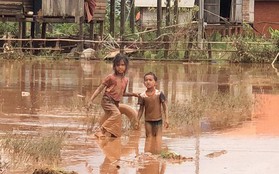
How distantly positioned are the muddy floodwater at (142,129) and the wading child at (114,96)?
0.20m

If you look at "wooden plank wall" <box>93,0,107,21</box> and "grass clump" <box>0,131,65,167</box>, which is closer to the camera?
"grass clump" <box>0,131,65,167</box>

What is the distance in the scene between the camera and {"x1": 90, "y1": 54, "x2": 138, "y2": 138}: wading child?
10672 mm

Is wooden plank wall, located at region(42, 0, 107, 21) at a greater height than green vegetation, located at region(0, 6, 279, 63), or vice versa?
wooden plank wall, located at region(42, 0, 107, 21)

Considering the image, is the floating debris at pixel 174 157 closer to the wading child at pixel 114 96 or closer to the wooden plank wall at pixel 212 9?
the wading child at pixel 114 96

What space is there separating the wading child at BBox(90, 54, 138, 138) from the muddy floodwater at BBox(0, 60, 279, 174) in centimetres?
20

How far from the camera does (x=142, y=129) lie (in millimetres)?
11578

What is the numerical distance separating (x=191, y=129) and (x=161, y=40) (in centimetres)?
1861

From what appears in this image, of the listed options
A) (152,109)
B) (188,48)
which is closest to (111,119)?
(152,109)

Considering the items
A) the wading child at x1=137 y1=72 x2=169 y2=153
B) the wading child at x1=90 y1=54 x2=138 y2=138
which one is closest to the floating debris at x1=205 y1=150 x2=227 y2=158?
the wading child at x1=137 y1=72 x2=169 y2=153

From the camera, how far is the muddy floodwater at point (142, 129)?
873 cm

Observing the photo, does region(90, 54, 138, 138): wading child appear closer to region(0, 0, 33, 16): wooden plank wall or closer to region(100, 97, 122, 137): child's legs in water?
region(100, 97, 122, 137): child's legs in water

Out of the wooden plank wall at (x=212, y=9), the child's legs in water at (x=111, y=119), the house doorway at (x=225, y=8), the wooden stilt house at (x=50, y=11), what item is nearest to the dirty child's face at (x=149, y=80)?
the child's legs in water at (x=111, y=119)

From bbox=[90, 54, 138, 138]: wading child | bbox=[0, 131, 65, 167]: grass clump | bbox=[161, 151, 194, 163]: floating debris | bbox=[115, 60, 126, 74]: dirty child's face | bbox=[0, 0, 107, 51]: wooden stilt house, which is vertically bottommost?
bbox=[161, 151, 194, 163]: floating debris

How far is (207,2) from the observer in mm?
40656
